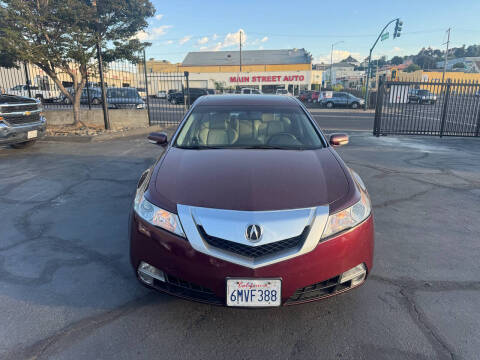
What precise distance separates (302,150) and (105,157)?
610cm

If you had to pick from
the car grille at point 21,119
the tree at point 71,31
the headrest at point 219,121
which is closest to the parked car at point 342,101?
the tree at point 71,31

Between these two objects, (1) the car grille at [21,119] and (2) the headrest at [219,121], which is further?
(1) the car grille at [21,119]

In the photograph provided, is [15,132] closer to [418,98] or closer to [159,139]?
[159,139]

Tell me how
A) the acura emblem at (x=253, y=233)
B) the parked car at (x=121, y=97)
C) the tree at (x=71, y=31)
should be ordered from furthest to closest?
the parked car at (x=121, y=97) < the tree at (x=71, y=31) < the acura emblem at (x=253, y=233)

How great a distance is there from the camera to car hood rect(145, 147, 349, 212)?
2.28 metres

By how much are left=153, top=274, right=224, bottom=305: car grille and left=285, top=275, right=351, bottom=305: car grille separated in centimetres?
49

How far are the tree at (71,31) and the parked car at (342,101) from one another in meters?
23.7

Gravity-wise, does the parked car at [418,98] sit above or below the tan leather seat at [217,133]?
above

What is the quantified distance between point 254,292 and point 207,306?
0.69 m

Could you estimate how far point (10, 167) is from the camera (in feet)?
22.6

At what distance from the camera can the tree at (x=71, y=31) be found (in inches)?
364

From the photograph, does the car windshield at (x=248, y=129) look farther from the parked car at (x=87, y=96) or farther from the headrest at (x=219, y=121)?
the parked car at (x=87, y=96)

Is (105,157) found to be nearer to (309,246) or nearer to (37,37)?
(37,37)

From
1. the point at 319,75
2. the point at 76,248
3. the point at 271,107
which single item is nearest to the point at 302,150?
the point at 271,107
